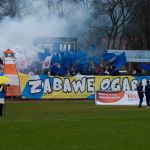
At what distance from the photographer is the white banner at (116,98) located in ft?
137

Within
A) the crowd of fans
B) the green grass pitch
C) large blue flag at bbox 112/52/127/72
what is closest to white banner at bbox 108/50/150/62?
large blue flag at bbox 112/52/127/72

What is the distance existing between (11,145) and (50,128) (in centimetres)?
495

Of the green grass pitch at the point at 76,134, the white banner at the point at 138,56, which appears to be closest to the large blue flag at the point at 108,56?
the white banner at the point at 138,56

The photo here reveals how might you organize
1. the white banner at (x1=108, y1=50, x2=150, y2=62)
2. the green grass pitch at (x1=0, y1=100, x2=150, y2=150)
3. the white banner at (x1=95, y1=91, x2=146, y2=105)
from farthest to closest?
the white banner at (x1=108, y1=50, x2=150, y2=62) → the white banner at (x1=95, y1=91, x2=146, y2=105) → the green grass pitch at (x1=0, y1=100, x2=150, y2=150)

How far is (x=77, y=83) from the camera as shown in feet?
156

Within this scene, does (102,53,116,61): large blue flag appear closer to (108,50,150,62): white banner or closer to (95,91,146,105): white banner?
(108,50,150,62): white banner

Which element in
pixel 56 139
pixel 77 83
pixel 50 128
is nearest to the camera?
pixel 56 139

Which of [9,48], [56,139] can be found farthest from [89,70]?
[56,139]

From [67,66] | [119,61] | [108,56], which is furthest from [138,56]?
[67,66]

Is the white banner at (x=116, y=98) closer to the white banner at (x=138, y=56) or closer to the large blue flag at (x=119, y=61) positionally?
the large blue flag at (x=119, y=61)

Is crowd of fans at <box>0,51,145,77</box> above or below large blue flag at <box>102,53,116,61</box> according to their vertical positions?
below

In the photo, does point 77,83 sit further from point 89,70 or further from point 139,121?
point 139,121

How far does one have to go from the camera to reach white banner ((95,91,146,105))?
41906 millimetres

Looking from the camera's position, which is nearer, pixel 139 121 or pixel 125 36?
pixel 139 121
